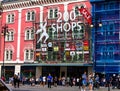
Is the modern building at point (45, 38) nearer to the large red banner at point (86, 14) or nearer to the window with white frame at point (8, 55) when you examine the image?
the window with white frame at point (8, 55)

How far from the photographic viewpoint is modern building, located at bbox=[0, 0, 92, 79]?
48.9 meters

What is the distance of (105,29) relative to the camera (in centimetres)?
4716

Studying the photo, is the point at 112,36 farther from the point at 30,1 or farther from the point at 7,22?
the point at 7,22

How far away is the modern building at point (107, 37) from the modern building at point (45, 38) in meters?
1.20

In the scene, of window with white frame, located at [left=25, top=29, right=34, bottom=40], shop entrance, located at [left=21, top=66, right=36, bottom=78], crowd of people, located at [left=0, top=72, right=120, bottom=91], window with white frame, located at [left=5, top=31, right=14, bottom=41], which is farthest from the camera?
window with white frame, located at [left=5, top=31, right=14, bottom=41]

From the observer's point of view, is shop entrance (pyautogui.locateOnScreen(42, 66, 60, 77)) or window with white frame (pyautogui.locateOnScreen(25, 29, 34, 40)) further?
window with white frame (pyautogui.locateOnScreen(25, 29, 34, 40))

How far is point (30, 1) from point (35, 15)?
8.79ft

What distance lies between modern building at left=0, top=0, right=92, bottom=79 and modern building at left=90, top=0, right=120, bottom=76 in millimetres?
1201

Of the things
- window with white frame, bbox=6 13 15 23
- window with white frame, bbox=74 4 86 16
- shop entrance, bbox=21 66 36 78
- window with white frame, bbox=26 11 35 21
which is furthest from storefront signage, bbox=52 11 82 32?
window with white frame, bbox=6 13 15 23

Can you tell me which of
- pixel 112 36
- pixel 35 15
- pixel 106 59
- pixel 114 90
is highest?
pixel 35 15

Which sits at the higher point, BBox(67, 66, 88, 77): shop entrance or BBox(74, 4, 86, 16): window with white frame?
BBox(74, 4, 86, 16): window with white frame

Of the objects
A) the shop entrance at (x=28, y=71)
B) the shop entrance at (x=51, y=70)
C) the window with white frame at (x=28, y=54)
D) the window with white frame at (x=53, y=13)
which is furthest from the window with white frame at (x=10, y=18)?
the shop entrance at (x=51, y=70)

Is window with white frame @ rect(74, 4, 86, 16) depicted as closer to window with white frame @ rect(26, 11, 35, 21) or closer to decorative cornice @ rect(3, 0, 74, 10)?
decorative cornice @ rect(3, 0, 74, 10)

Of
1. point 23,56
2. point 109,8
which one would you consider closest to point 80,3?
point 109,8
